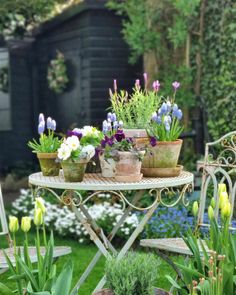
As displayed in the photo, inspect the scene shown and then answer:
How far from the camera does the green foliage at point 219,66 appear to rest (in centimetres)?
737

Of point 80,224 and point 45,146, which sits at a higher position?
point 45,146

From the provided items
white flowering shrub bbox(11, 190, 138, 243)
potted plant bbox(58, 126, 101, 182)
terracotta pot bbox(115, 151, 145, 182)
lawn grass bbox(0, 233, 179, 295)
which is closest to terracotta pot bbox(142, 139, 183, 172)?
terracotta pot bbox(115, 151, 145, 182)

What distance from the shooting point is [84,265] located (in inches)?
224

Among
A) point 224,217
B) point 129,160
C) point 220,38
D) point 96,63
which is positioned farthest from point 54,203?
point 224,217

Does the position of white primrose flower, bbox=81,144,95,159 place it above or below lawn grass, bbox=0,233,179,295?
above

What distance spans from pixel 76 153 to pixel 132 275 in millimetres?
797

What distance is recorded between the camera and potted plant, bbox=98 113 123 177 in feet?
12.1

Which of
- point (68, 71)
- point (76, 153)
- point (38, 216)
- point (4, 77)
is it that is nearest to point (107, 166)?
point (76, 153)

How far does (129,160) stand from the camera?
144 inches

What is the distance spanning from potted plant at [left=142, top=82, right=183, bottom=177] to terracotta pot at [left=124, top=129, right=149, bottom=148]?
0.04m

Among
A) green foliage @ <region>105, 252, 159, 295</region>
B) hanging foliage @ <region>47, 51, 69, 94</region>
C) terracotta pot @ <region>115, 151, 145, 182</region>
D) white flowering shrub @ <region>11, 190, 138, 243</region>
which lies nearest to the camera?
green foliage @ <region>105, 252, 159, 295</region>

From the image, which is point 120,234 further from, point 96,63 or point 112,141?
point 96,63

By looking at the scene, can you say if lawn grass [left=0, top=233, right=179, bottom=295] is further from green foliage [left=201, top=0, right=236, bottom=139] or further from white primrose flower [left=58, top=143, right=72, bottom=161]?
green foliage [left=201, top=0, right=236, bottom=139]

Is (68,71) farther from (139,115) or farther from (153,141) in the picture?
(153,141)
